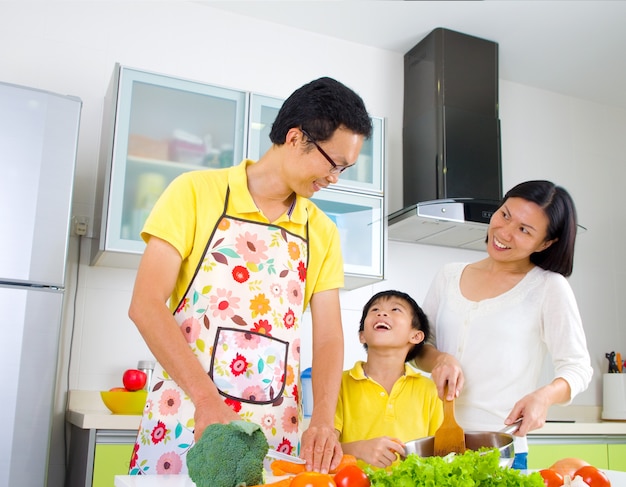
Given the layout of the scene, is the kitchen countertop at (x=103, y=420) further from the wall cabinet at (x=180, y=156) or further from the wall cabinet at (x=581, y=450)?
the wall cabinet at (x=581, y=450)

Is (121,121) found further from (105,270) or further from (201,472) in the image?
(201,472)

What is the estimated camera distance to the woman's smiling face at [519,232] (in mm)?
1472

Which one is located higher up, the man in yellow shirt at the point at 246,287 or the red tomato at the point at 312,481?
the man in yellow shirt at the point at 246,287

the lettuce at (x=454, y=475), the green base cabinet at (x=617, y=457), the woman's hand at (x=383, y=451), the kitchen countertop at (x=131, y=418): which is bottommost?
the green base cabinet at (x=617, y=457)

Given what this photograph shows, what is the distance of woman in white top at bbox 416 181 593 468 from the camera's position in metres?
1.41

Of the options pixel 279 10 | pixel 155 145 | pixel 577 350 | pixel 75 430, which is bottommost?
pixel 75 430

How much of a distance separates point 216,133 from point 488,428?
160 cm

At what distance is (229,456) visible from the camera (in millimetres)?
827

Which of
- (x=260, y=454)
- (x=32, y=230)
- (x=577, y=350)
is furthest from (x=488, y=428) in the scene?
(x=32, y=230)

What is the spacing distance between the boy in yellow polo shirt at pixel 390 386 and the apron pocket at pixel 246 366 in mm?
335

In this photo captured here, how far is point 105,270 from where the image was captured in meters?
2.57

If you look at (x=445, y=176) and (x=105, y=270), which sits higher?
(x=445, y=176)

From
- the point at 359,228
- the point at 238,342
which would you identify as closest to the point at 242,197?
the point at 238,342

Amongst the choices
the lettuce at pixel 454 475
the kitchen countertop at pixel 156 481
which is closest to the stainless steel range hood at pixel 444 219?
the kitchen countertop at pixel 156 481
